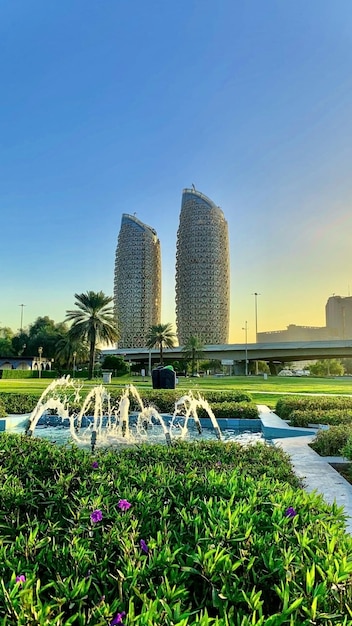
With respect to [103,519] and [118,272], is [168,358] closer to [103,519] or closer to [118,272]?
[118,272]

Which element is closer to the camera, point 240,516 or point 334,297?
point 240,516

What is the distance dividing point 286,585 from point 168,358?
99.1 metres

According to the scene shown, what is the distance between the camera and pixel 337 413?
13664mm

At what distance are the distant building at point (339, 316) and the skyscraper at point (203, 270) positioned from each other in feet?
110

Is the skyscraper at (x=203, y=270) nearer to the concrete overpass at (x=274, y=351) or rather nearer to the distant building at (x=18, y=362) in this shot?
the concrete overpass at (x=274, y=351)

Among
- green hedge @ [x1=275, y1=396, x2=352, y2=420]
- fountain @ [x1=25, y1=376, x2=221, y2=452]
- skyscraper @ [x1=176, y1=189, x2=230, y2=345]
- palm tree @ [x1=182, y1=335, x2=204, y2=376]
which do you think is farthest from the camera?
skyscraper @ [x1=176, y1=189, x2=230, y2=345]

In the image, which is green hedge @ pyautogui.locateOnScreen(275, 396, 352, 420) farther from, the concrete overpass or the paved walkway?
the concrete overpass

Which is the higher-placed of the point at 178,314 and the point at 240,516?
the point at 178,314

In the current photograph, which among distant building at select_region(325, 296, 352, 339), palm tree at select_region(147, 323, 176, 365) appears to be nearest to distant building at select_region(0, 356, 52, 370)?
palm tree at select_region(147, 323, 176, 365)

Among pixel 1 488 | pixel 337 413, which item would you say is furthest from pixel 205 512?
pixel 337 413

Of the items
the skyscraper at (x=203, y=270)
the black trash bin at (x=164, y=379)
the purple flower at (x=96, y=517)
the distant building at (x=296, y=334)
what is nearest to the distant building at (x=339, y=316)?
the distant building at (x=296, y=334)

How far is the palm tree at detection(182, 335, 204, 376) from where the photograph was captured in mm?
70438

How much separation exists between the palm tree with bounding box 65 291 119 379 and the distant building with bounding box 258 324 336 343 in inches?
4721

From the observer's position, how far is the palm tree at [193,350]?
7044 cm
